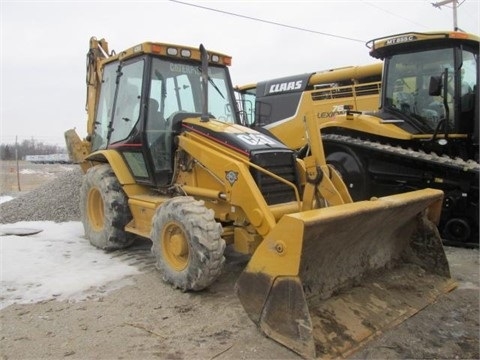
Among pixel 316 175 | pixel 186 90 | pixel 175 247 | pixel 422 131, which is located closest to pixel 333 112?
pixel 422 131

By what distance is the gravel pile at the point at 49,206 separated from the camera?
8742mm

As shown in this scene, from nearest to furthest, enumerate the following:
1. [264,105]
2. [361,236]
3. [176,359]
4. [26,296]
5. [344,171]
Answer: [176,359]
[361,236]
[26,296]
[344,171]
[264,105]

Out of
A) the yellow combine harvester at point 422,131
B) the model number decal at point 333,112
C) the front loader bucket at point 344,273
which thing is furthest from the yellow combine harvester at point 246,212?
the model number decal at point 333,112

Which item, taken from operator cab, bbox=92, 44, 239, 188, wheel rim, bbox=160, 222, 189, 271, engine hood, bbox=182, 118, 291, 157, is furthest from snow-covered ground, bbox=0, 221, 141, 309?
engine hood, bbox=182, 118, 291, 157

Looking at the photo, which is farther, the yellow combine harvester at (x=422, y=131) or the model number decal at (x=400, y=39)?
the model number decal at (x=400, y=39)

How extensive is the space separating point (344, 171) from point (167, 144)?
3.28 metres

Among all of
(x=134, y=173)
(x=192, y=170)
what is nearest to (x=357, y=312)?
(x=192, y=170)

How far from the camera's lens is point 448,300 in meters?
4.45

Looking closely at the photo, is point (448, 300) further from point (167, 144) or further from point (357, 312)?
point (167, 144)

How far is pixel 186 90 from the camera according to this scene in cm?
587

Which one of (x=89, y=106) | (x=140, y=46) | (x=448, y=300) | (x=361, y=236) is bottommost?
(x=448, y=300)

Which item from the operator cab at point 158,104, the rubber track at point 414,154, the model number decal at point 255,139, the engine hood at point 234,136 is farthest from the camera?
the rubber track at point 414,154

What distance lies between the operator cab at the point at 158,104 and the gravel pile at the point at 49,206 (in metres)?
3.02

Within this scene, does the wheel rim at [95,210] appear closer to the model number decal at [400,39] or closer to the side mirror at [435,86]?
the side mirror at [435,86]
